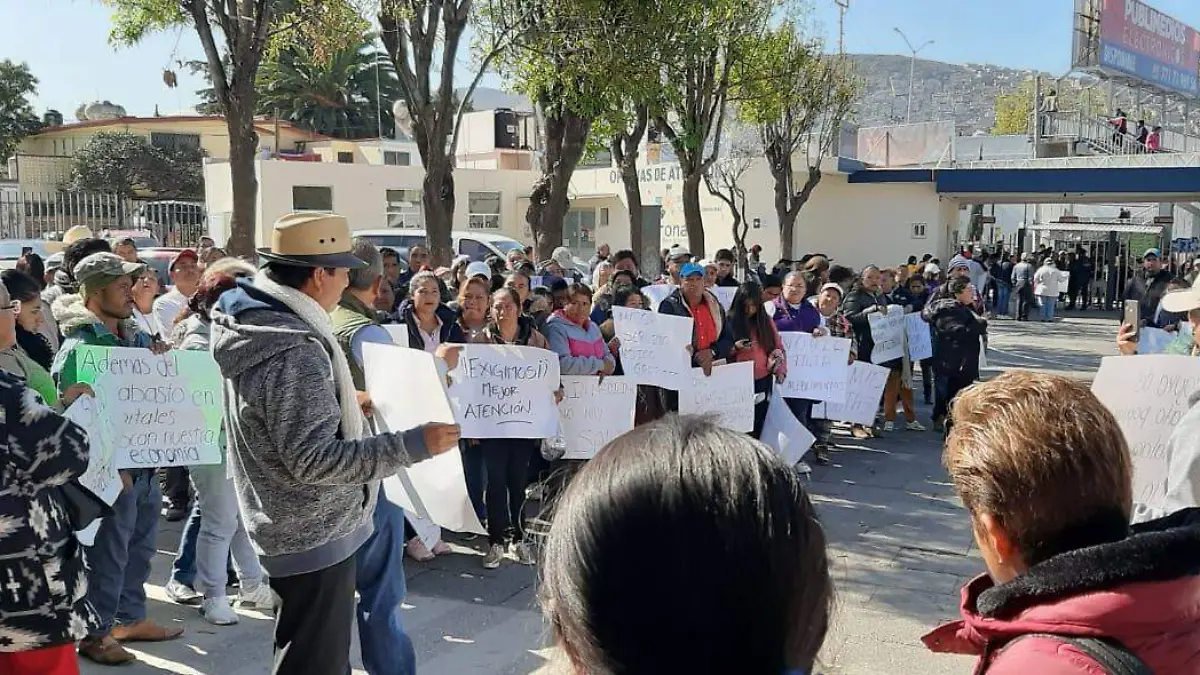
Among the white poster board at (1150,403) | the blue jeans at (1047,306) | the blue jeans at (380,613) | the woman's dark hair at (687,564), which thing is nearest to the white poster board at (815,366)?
the white poster board at (1150,403)

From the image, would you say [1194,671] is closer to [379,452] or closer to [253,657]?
[379,452]

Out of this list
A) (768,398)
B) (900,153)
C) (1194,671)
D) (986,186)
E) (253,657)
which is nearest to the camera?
(1194,671)

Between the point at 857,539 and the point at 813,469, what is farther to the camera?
the point at 813,469

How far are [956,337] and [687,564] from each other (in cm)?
994

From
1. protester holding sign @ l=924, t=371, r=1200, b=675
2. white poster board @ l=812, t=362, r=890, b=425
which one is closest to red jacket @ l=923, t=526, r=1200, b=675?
protester holding sign @ l=924, t=371, r=1200, b=675

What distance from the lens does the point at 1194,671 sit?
1.52 meters

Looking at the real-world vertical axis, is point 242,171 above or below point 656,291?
above

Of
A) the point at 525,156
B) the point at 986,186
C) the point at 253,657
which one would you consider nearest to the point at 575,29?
the point at 253,657

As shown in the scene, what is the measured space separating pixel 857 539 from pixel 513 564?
2.40 metres

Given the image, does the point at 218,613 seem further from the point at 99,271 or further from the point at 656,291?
the point at 656,291

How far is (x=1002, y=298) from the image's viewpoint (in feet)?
85.4

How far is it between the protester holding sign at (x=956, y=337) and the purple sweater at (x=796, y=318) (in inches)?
76.6

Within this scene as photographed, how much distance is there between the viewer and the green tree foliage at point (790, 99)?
2198cm

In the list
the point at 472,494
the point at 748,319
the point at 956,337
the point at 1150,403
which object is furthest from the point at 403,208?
the point at 1150,403
